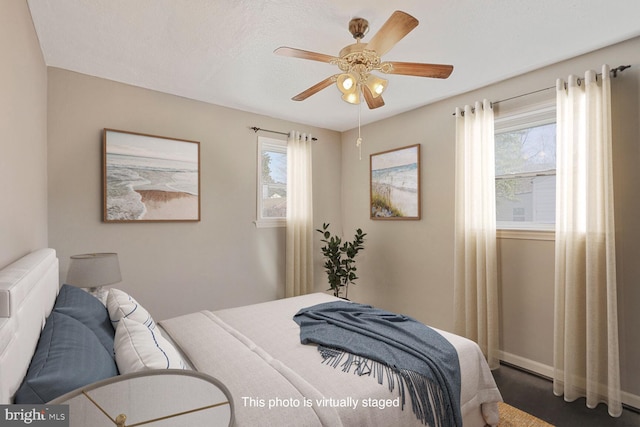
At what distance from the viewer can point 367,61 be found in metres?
1.89

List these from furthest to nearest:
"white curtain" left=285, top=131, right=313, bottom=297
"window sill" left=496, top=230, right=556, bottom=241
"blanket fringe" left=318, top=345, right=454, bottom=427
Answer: "white curtain" left=285, top=131, right=313, bottom=297, "window sill" left=496, top=230, right=556, bottom=241, "blanket fringe" left=318, top=345, right=454, bottom=427

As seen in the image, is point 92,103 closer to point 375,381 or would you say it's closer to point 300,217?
point 300,217

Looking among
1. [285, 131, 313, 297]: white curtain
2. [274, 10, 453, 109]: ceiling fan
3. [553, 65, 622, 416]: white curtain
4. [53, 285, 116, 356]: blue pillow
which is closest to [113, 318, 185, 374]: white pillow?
[53, 285, 116, 356]: blue pillow

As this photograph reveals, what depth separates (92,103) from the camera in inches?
112

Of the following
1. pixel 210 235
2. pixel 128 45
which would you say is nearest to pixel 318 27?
pixel 128 45

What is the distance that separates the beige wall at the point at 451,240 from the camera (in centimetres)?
230

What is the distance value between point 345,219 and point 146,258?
2.61 m

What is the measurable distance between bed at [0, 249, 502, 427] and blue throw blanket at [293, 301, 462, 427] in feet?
0.24

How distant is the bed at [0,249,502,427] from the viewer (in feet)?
3.30

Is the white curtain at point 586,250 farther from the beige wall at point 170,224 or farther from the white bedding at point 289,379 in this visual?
the beige wall at point 170,224

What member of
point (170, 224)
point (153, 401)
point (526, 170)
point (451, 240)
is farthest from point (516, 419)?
point (170, 224)

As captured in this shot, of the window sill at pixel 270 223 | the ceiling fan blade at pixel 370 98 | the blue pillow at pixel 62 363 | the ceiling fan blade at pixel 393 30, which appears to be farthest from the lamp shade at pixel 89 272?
the ceiling fan blade at pixel 393 30

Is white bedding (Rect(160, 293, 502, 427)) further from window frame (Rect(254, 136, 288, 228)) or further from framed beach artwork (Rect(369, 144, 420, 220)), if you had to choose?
framed beach artwork (Rect(369, 144, 420, 220))

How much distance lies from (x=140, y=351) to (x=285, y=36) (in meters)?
2.04
